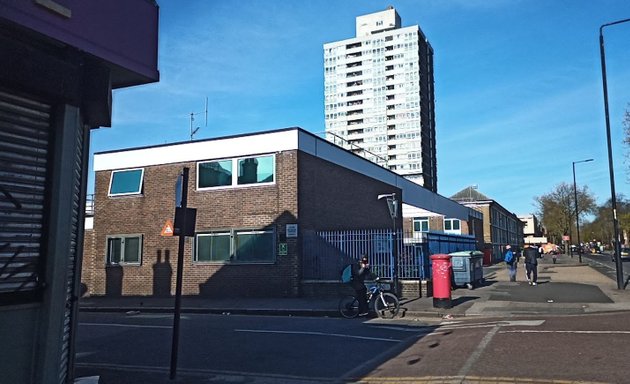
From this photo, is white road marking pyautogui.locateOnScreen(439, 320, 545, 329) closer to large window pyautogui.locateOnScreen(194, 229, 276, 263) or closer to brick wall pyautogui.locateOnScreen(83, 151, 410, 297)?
brick wall pyautogui.locateOnScreen(83, 151, 410, 297)

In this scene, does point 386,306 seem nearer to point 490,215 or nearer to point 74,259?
point 74,259

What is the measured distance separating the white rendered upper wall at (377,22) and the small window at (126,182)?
113409mm

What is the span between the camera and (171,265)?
2195 centimetres

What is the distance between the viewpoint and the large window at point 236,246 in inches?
788

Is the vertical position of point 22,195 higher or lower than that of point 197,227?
lower

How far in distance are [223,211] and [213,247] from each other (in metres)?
1.46

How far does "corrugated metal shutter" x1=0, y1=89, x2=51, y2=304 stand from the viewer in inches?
185

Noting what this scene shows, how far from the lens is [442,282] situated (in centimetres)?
1526

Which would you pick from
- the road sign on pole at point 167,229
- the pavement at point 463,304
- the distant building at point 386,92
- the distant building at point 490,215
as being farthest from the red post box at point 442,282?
the distant building at point 386,92

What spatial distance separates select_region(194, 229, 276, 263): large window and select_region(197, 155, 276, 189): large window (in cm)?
193

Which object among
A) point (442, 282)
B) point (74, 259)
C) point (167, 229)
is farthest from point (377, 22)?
point (74, 259)

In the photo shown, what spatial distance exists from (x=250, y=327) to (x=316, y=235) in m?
7.61

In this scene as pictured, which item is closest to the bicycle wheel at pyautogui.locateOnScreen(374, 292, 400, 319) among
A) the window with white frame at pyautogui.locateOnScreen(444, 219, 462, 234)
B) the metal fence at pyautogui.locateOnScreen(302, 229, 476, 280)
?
the metal fence at pyautogui.locateOnScreen(302, 229, 476, 280)

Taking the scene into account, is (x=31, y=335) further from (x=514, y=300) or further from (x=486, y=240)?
(x=486, y=240)
